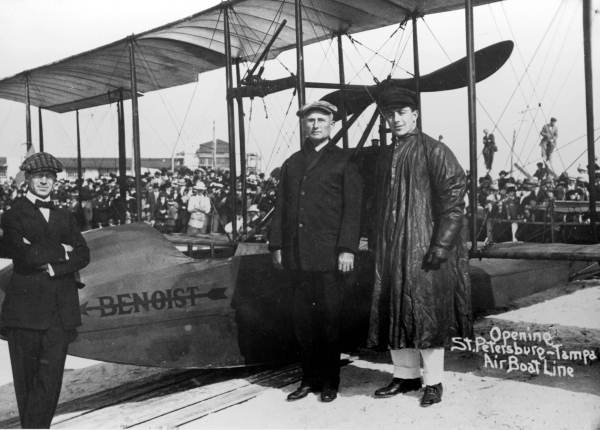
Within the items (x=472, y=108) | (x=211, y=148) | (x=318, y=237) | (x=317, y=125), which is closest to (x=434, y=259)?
(x=318, y=237)

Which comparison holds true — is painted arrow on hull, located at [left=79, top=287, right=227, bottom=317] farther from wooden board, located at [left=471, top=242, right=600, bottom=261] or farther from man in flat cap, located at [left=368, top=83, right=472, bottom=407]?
wooden board, located at [left=471, top=242, right=600, bottom=261]

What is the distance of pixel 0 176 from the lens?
3089 cm

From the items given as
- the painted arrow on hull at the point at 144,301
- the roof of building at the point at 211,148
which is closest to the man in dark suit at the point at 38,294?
the painted arrow on hull at the point at 144,301

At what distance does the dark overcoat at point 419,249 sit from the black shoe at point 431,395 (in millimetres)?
330

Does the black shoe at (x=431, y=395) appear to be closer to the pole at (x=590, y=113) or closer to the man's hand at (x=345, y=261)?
the man's hand at (x=345, y=261)

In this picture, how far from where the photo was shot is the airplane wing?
6391mm

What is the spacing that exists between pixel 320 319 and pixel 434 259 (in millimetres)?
821

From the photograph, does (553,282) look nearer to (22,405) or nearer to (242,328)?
(242,328)

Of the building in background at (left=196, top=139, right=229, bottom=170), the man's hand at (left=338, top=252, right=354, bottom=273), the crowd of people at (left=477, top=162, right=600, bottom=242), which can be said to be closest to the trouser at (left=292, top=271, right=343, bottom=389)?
the man's hand at (left=338, top=252, right=354, bottom=273)

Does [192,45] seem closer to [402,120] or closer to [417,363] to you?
[402,120]

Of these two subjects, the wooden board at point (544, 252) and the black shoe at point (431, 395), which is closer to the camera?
the black shoe at point (431, 395)

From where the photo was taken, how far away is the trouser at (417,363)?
3408mm

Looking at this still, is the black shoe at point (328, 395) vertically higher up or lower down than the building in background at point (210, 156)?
lower down

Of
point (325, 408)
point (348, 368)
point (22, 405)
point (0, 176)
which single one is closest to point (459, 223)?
point (325, 408)
